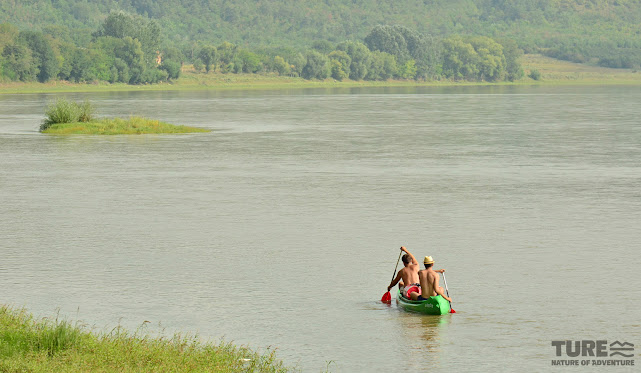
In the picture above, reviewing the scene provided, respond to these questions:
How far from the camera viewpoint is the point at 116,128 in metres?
70.2

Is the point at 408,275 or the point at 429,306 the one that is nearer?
the point at 429,306

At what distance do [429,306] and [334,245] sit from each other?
7672mm

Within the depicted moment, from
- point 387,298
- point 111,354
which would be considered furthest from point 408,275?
point 111,354

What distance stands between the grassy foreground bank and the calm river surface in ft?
3.14

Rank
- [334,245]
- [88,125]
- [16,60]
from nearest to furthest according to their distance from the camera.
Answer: [334,245], [88,125], [16,60]

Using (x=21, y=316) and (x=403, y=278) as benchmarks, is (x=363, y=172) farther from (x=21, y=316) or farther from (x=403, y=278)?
(x=21, y=316)

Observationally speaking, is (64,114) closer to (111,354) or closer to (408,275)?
(408,275)

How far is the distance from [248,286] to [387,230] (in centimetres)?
769

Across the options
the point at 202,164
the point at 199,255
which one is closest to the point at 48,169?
the point at 202,164

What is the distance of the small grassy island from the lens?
229 feet

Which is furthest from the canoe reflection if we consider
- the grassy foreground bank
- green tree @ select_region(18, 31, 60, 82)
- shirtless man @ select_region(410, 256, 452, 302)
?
green tree @ select_region(18, 31, 60, 82)

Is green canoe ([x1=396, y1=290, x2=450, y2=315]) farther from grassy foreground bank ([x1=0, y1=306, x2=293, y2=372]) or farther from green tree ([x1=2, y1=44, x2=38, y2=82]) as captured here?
green tree ([x1=2, y1=44, x2=38, y2=82])

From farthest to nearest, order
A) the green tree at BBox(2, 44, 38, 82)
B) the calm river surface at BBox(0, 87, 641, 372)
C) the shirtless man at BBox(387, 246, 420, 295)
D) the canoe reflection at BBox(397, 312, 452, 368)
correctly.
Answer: the green tree at BBox(2, 44, 38, 82)
the shirtless man at BBox(387, 246, 420, 295)
the calm river surface at BBox(0, 87, 641, 372)
the canoe reflection at BBox(397, 312, 452, 368)

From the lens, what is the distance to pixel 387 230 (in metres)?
28.7
